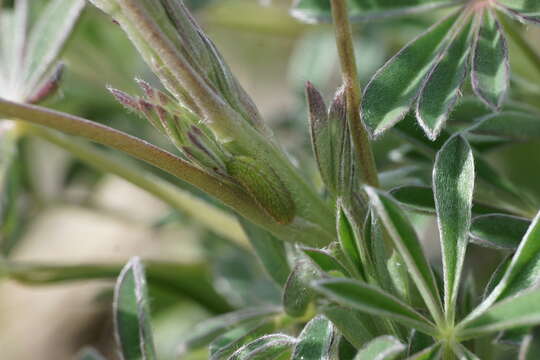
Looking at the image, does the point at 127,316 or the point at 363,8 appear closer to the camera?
the point at 127,316

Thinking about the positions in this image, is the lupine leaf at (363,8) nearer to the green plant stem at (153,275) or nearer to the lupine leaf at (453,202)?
the lupine leaf at (453,202)

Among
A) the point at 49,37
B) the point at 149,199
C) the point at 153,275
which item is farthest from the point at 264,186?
the point at 149,199

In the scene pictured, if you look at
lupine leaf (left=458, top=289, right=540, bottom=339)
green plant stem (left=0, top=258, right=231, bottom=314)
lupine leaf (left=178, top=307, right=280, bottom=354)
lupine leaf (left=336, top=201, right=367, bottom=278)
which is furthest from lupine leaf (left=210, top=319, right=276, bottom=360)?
green plant stem (left=0, top=258, right=231, bottom=314)

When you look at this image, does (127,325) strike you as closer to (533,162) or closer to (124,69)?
(533,162)

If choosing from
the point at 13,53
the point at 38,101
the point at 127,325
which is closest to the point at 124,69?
the point at 13,53

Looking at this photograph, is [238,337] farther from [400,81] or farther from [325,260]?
[400,81]
